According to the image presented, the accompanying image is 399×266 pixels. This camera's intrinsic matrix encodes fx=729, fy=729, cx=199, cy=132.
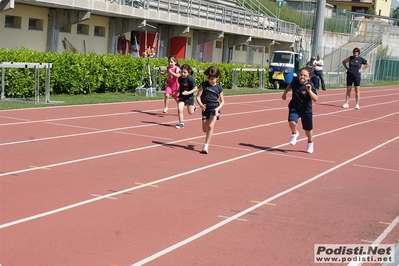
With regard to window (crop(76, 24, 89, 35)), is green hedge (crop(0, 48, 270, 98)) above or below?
below

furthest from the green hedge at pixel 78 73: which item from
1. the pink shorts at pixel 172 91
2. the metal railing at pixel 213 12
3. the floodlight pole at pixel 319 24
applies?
the floodlight pole at pixel 319 24

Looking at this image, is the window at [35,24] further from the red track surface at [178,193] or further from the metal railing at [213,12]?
the red track surface at [178,193]

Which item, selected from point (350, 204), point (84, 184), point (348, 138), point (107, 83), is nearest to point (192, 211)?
point (84, 184)

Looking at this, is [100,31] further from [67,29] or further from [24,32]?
[24,32]

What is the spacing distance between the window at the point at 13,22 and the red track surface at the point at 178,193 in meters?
11.4

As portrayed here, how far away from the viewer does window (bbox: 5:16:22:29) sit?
2723cm

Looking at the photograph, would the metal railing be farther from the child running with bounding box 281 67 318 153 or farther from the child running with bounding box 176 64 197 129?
the child running with bounding box 281 67 318 153

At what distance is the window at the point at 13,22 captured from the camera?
2723 cm

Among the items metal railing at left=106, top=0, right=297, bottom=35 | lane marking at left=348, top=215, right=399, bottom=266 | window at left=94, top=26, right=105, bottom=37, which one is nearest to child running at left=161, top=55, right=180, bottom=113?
lane marking at left=348, top=215, right=399, bottom=266

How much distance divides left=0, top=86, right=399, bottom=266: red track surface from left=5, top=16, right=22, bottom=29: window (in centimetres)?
1139

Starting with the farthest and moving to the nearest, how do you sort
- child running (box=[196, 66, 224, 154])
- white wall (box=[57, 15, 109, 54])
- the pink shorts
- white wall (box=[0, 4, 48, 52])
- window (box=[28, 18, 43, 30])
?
white wall (box=[57, 15, 109, 54])
window (box=[28, 18, 43, 30])
white wall (box=[0, 4, 48, 52])
the pink shorts
child running (box=[196, 66, 224, 154])

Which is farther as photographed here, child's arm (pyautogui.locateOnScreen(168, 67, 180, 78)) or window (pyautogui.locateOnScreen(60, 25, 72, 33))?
window (pyautogui.locateOnScreen(60, 25, 72, 33))

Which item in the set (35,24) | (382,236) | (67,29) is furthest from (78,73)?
(382,236)

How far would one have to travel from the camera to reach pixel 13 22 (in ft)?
90.5
